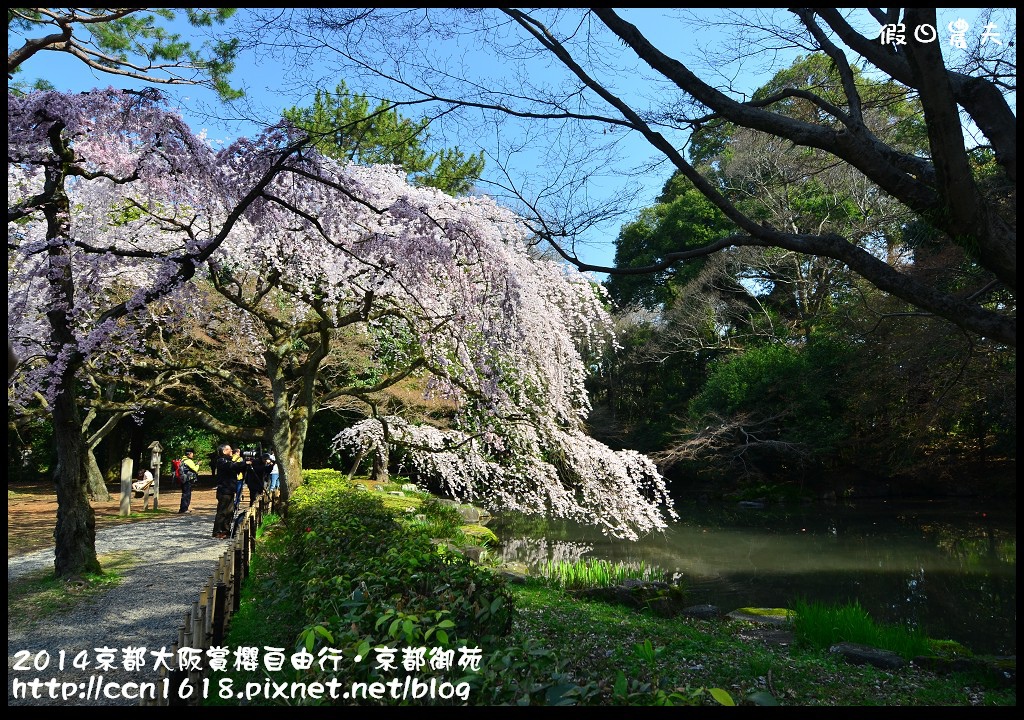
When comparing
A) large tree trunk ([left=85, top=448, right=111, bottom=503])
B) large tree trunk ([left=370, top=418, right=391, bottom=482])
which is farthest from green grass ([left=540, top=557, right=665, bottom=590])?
large tree trunk ([left=85, top=448, right=111, bottom=503])

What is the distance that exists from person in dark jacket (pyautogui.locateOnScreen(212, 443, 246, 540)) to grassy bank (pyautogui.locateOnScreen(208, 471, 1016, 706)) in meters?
1.79

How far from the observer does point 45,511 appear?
1362cm

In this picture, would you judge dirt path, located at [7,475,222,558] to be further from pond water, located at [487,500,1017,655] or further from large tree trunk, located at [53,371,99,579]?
pond water, located at [487,500,1017,655]

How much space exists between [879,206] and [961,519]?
8.12 meters

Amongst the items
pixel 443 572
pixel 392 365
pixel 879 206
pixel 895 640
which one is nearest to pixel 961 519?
pixel 879 206

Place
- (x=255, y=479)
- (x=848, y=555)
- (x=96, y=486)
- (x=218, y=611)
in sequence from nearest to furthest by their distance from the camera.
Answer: (x=218, y=611)
(x=255, y=479)
(x=848, y=555)
(x=96, y=486)

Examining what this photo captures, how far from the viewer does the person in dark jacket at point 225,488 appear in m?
9.73

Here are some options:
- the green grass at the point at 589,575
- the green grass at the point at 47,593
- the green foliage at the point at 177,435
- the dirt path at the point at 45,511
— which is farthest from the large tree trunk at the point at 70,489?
the green foliage at the point at 177,435

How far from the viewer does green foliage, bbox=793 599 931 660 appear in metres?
5.87

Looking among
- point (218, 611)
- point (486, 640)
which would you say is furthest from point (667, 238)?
point (486, 640)

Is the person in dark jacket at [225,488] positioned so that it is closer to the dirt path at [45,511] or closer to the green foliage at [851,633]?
the dirt path at [45,511]

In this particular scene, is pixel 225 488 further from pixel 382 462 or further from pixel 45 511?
pixel 45 511

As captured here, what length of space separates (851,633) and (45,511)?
14762mm
